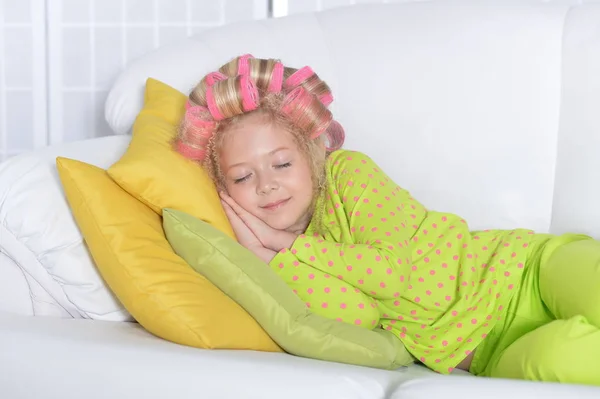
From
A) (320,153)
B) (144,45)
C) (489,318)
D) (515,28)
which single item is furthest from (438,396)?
(144,45)

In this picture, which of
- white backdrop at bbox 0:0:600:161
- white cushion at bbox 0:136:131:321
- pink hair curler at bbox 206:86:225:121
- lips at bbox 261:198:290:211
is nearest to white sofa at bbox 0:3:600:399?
white cushion at bbox 0:136:131:321

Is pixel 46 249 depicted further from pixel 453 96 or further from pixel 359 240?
pixel 453 96

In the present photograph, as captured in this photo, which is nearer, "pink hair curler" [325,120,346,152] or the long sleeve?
the long sleeve

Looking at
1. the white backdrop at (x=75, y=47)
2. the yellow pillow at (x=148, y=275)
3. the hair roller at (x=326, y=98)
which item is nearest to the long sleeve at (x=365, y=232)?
the hair roller at (x=326, y=98)

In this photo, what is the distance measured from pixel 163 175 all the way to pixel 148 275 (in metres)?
0.25

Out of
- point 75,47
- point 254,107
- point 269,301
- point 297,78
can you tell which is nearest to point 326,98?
point 297,78

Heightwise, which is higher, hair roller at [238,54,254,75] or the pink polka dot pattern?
hair roller at [238,54,254,75]

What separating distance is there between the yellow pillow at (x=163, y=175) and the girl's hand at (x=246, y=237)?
21 mm

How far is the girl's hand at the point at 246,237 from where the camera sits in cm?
189

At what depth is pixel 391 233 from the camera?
1918 millimetres

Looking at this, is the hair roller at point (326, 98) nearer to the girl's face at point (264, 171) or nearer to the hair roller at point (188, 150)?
the girl's face at point (264, 171)

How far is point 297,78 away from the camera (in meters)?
2.10

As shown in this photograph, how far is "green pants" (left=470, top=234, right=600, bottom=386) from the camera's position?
160 cm

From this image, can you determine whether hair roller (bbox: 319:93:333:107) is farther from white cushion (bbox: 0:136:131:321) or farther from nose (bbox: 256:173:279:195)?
white cushion (bbox: 0:136:131:321)
